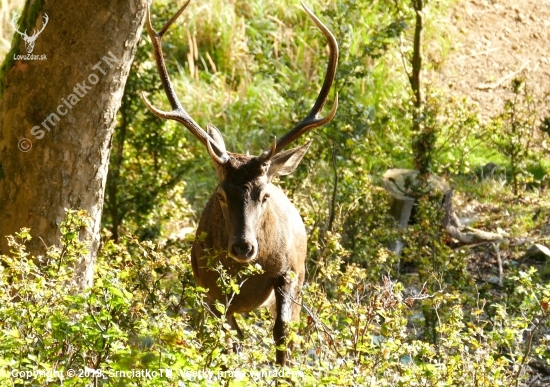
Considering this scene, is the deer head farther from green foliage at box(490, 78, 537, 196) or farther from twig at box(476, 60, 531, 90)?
twig at box(476, 60, 531, 90)

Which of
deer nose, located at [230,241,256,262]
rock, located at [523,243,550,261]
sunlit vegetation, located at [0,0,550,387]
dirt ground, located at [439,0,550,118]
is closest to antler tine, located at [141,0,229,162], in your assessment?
deer nose, located at [230,241,256,262]

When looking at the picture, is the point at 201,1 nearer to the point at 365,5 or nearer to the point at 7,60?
the point at 365,5

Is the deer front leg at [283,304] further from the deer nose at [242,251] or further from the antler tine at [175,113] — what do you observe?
the antler tine at [175,113]

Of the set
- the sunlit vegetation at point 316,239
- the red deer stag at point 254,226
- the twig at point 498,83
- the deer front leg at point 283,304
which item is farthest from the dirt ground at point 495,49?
the deer front leg at point 283,304

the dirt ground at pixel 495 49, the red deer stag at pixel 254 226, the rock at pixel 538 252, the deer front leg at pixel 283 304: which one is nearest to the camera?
the red deer stag at pixel 254 226

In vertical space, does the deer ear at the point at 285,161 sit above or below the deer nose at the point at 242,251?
above

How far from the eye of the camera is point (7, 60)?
725 centimetres

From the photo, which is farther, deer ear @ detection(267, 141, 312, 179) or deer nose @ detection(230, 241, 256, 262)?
deer ear @ detection(267, 141, 312, 179)

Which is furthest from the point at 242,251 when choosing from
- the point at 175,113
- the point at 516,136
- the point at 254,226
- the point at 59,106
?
the point at 516,136

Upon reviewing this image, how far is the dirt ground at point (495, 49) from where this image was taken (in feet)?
46.1

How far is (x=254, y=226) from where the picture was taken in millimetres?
6922

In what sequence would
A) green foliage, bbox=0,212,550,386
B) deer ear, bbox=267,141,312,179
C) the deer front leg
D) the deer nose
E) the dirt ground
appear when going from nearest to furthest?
green foliage, bbox=0,212,550,386
the deer nose
the deer front leg
deer ear, bbox=267,141,312,179
the dirt ground

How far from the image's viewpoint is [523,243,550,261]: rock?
33.2 feet

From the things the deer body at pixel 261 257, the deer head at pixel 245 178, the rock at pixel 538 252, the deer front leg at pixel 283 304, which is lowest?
the rock at pixel 538 252
